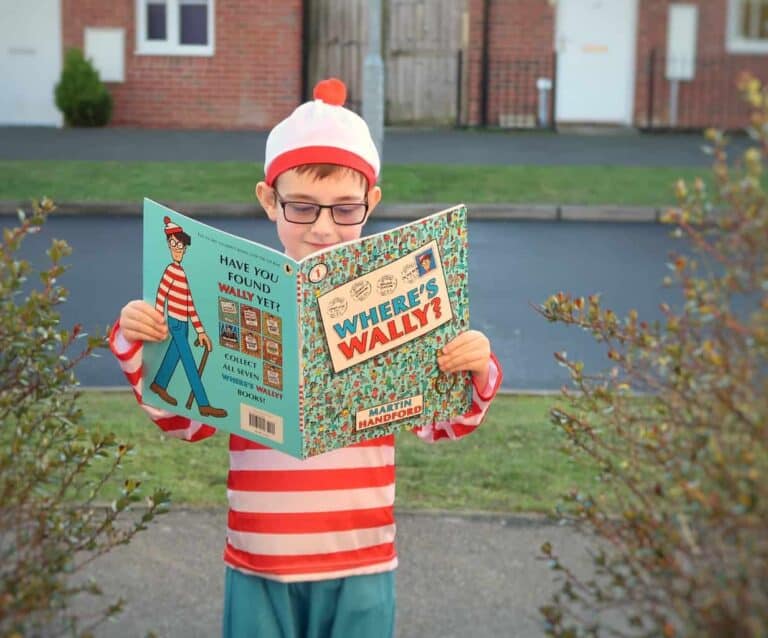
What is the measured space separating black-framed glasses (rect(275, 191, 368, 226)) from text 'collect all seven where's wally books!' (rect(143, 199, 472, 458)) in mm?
235

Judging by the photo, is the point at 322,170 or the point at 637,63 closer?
the point at 322,170

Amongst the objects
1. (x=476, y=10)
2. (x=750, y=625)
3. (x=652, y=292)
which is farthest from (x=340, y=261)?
(x=476, y=10)

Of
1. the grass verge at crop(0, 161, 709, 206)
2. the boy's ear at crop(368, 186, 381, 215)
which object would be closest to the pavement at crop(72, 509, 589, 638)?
the boy's ear at crop(368, 186, 381, 215)

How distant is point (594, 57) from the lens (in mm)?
24234

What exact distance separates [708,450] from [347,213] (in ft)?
3.50

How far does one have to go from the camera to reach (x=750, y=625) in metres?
2.08

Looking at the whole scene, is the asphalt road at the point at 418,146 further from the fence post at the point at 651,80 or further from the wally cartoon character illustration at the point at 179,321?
the wally cartoon character illustration at the point at 179,321

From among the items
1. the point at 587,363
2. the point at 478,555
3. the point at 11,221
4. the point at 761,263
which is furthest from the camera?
the point at 11,221

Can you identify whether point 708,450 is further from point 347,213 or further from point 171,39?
point 171,39

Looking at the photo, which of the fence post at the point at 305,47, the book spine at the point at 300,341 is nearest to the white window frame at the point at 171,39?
the fence post at the point at 305,47

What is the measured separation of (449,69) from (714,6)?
168 inches

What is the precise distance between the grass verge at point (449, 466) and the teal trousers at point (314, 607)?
2.58 meters

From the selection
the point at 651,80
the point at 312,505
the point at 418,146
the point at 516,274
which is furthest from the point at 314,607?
the point at 651,80

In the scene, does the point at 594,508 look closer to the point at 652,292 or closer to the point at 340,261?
the point at 340,261
